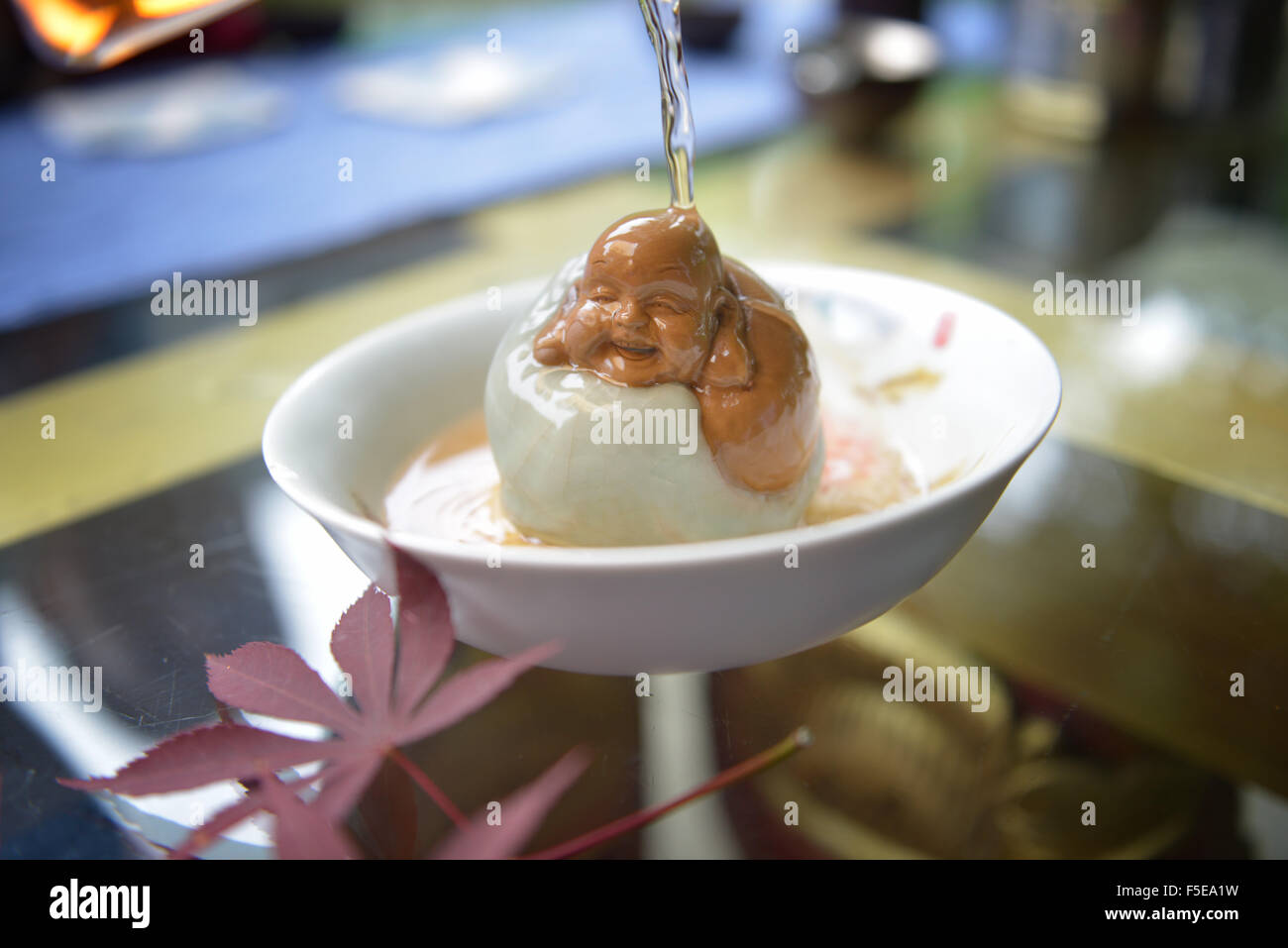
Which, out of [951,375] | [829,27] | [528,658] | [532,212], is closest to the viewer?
[528,658]

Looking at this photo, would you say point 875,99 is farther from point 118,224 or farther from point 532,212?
point 118,224

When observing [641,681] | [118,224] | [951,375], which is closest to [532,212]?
[118,224]

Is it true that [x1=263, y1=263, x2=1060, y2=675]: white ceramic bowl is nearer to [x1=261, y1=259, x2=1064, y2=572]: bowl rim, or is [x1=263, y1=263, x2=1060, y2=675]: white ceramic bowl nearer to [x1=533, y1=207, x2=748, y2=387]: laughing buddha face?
[x1=261, y1=259, x2=1064, y2=572]: bowl rim

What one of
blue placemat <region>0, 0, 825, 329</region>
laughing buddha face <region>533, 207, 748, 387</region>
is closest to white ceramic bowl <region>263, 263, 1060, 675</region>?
laughing buddha face <region>533, 207, 748, 387</region>
